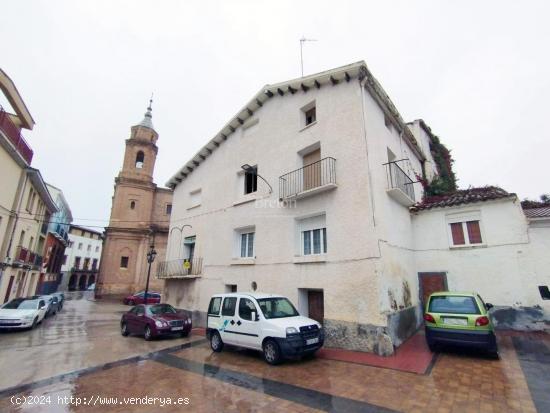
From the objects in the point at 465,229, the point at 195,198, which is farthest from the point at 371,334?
the point at 195,198

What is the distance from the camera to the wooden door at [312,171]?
994cm

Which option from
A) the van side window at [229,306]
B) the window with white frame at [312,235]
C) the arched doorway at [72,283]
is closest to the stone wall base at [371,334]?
the window with white frame at [312,235]

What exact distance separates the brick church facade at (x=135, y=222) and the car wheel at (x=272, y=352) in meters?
26.8

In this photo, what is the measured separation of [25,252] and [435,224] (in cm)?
2476

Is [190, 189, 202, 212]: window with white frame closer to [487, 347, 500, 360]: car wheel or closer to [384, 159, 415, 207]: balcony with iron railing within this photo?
[384, 159, 415, 207]: balcony with iron railing

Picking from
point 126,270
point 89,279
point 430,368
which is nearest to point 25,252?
point 126,270

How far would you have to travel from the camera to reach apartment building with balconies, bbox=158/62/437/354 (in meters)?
8.04

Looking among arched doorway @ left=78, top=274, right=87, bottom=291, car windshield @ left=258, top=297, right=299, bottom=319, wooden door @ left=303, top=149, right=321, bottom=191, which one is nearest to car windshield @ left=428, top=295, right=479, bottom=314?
car windshield @ left=258, top=297, right=299, bottom=319

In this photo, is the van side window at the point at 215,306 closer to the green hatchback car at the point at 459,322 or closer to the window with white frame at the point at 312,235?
the window with white frame at the point at 312,235

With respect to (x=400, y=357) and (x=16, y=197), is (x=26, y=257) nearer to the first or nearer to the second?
(x=16, y=197)

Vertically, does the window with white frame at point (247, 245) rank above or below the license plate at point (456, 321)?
above

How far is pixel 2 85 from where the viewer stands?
14.2m

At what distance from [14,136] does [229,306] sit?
54.4ft

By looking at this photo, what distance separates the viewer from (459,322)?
6.56 meters
